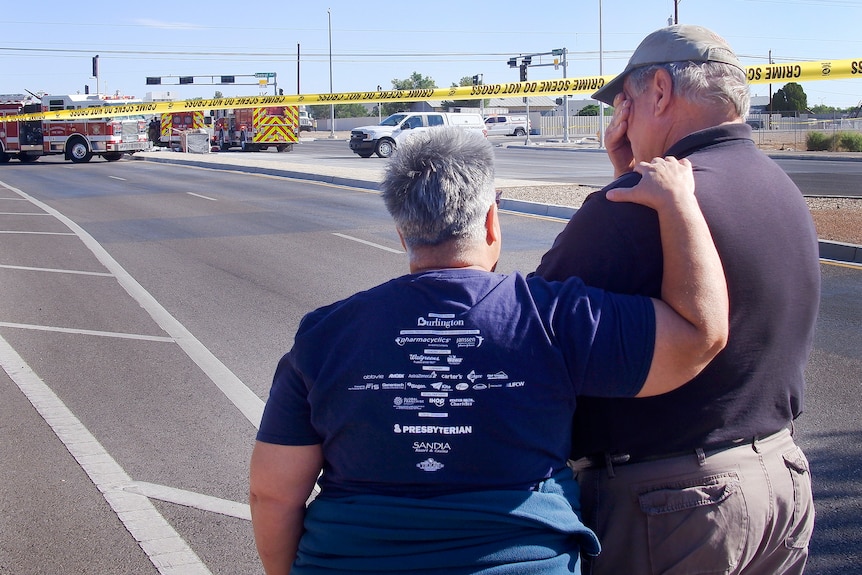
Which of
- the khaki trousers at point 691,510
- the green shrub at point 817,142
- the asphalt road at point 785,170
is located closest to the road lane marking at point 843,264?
the asphalt road at point 785,170

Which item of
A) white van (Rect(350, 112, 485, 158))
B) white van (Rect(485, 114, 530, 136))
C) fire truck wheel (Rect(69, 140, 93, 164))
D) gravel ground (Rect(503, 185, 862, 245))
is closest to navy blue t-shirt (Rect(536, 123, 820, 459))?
gravel ground (Rect(503, 185, 862, 245))

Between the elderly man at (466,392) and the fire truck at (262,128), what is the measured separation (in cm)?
4451

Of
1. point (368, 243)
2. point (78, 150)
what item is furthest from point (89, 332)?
point (78, 150)

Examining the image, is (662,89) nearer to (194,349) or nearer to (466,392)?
(466,392)

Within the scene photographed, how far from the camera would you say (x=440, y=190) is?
2023 millimetres

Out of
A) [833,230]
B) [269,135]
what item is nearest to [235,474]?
[833,230]

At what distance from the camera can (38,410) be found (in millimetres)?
5965

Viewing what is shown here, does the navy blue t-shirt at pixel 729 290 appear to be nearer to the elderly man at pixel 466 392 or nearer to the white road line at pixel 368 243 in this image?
the elderly man at pixel 466 392

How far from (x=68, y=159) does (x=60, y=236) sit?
25944 mm

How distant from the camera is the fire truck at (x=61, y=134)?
122ft

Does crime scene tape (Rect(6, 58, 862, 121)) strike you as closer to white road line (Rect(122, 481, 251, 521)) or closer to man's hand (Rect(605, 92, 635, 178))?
man's hand (Rect(605, 92, 635, 178))

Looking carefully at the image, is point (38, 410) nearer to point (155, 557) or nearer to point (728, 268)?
point (155, 557)

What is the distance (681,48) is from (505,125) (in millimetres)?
64759

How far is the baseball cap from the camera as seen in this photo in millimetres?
2213
